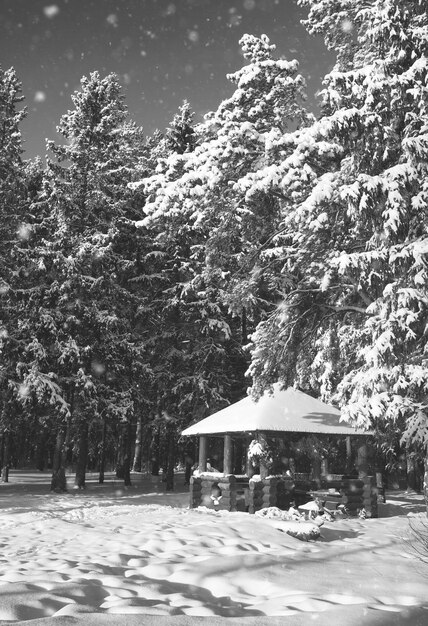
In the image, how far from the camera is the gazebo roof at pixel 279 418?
15.4m

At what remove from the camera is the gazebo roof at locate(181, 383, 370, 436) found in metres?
15.4

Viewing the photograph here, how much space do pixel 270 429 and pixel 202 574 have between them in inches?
315

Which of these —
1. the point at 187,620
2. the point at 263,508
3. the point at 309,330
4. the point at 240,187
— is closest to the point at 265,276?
the point at 309,330

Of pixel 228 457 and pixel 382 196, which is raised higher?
pixel 382 196

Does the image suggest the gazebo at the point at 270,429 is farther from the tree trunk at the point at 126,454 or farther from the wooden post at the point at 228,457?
the tree trunk at the point at 126,454

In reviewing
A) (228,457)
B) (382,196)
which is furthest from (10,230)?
(382,196)

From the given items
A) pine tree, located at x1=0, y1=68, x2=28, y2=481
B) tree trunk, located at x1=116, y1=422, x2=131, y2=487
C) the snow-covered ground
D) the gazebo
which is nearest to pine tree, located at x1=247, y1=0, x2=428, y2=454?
the gazebo

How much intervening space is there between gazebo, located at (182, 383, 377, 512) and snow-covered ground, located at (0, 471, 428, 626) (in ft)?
8.86

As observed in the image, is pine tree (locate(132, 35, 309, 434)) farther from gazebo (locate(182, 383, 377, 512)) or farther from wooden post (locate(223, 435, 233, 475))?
wooden post (locate(223, 435, 233, 475))

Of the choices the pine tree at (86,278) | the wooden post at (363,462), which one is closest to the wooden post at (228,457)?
the wooden post at (363,462)

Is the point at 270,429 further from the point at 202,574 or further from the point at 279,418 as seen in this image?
the point at 202,574

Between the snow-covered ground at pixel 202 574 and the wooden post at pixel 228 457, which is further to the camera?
the wooden post at pixel 228 457

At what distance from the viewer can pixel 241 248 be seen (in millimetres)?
20422

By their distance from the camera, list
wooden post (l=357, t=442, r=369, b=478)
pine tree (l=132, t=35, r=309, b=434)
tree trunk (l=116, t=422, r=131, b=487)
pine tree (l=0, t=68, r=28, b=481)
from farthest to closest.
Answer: tree trunk (l=116, t=422, r=131, b=487) < pine tree (l=0, t=68, r=28, b=481) < wooden post (l=357, t=442, r=369, b=478) < pine tree (l=132, t=35, r=309, b=434)
